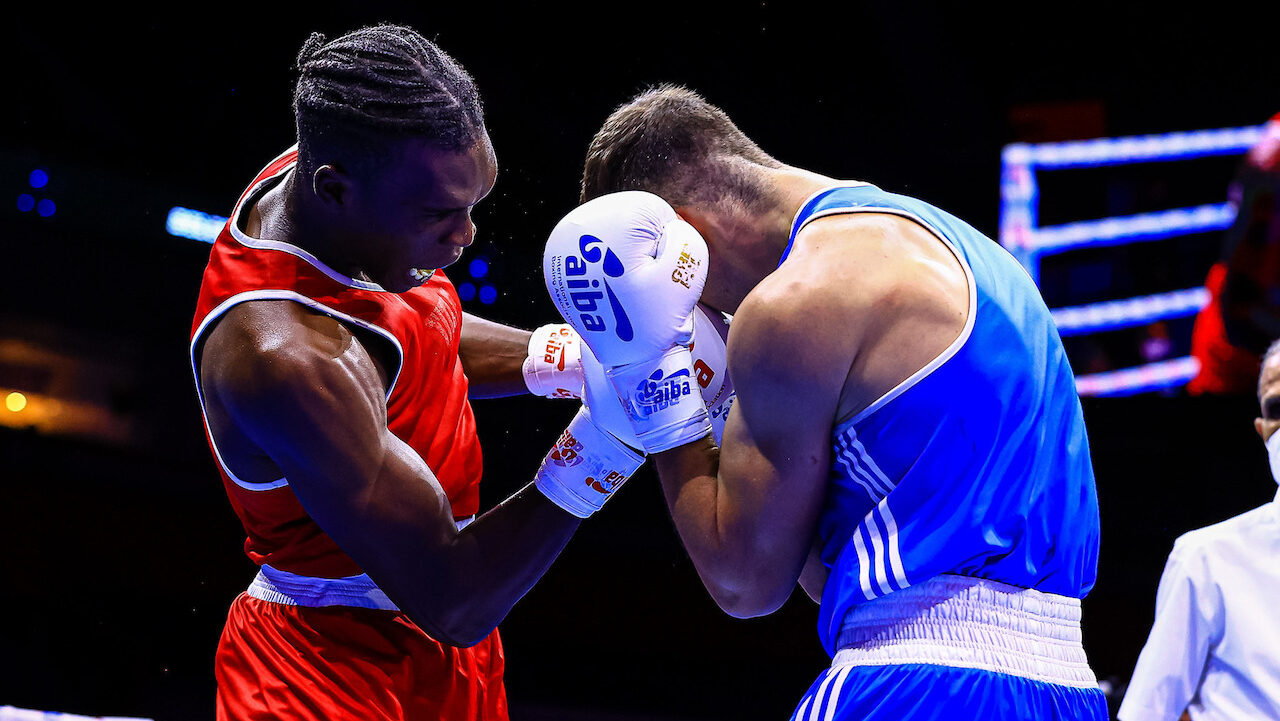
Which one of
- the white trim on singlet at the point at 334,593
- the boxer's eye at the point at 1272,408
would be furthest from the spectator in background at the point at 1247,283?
the white trim on singlet at the point at 334,593

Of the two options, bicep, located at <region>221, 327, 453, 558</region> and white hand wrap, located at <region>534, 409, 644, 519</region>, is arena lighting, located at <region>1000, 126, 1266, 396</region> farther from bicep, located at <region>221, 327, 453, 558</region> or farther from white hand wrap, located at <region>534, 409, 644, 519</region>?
bicep, located at <region>221, 327, 453, 558</region>

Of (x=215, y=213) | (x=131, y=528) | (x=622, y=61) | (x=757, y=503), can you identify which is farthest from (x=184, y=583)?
(x=757, y=503)

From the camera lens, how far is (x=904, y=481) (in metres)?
1.54

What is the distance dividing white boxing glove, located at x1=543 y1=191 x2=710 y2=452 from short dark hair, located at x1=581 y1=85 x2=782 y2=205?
15cm

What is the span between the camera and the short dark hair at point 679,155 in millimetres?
1948

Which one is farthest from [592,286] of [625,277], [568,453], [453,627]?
[453,627]

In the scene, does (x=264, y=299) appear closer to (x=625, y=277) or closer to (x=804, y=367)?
(x=625, y=277)

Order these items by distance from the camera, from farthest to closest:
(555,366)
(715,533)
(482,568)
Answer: (555,366), (482,568), (715,533)

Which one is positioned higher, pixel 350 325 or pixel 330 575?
pixel 350 325

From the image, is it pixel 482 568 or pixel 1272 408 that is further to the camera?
pixel 1272 408

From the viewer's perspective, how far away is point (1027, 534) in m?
1.54

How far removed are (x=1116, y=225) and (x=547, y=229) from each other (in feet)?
→ 10.4

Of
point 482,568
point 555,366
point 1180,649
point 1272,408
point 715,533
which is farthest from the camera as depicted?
point 1272,408

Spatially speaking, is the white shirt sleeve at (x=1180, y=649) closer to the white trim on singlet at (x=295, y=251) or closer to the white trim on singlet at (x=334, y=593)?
the white trim on singlet at (x=334, y=593)
